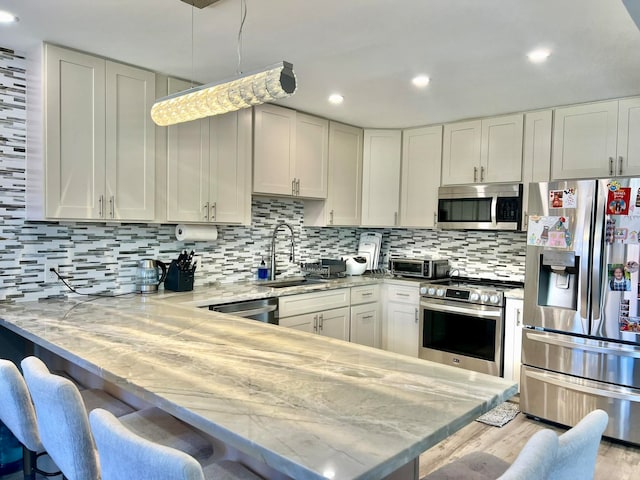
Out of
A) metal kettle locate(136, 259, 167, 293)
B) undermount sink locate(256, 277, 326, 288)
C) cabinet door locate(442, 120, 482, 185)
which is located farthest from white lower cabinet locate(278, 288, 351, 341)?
cabinet door locate(442, 120, 482, 185)

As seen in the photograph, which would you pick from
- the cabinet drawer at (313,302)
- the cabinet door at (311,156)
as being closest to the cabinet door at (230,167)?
the cabinet door at (311,156)

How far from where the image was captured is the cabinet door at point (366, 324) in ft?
13.4

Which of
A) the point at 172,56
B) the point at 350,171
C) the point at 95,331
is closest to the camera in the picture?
the point at 95,331

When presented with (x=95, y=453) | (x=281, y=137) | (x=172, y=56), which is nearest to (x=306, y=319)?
(x=281, y=137)

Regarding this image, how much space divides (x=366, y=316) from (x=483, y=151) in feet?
6.01

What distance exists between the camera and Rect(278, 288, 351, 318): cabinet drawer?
339cm

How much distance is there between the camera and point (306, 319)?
3580 millimetres

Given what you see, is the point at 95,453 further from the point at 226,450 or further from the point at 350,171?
the point at 350,171

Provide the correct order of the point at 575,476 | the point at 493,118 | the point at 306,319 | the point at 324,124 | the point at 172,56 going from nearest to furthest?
the point at 575,476 < the point at 172,56 < the point at 306,319 < the point at 493,118 < the point at 324,124

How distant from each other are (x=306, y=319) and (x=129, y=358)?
215 cm

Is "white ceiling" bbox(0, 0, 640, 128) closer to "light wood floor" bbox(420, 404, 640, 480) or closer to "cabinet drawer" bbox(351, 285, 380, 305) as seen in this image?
"cabinet drawer" bbox(351, 285, 380, 305)

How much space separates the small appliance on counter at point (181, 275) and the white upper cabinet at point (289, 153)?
787 millimetres

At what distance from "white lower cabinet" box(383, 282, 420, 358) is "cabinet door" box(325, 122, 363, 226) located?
825 millimetres

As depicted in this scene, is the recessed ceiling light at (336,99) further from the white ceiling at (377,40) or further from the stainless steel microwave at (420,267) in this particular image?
the stainless steel microwave at (420,267)
